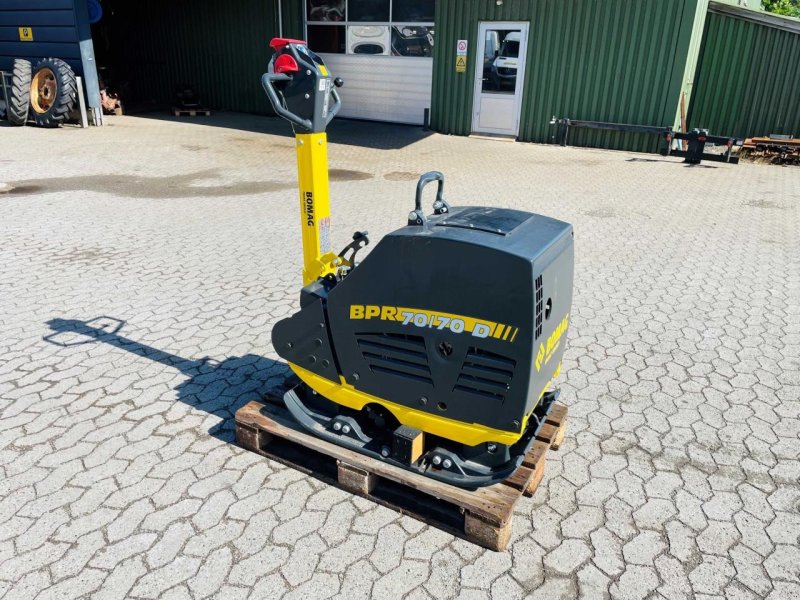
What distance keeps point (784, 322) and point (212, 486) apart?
17.8ft

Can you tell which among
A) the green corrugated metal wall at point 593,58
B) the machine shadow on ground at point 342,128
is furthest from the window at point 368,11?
the machine shadow on ground at point 342,128

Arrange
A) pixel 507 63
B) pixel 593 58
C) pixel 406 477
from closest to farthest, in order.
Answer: pixel 406 477
pixel 593 58
pixel 507 63

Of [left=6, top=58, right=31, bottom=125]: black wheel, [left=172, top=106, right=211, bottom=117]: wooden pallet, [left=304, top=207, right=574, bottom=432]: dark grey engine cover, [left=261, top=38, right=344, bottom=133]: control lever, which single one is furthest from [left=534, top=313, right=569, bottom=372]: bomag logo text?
[left=172, top=106, right=211, bottom=117]: wooden pallet

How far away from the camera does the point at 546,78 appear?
14953mm

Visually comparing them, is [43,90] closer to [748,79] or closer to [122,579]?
[122,579]

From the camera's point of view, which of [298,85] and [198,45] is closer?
[298,85]

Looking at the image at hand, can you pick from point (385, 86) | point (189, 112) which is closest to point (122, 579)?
point (385, 86)

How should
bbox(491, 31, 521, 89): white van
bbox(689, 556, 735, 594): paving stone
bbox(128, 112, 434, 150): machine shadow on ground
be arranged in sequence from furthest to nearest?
1. bbox(128, 112, 434, 150): machine shadow on ground
2. bbox(491, 31, 521, 89): white van
3. bbox(689, 556, 735, 594): paving stone

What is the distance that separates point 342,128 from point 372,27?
2897 millimetres

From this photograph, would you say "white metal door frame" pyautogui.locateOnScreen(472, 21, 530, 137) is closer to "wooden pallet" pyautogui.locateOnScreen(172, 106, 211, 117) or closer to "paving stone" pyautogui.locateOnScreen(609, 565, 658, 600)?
"wooden pallet" pyautogui.locateOnScreen(172, 106, 211, 117)

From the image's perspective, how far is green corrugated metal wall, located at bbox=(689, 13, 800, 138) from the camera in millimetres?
14641

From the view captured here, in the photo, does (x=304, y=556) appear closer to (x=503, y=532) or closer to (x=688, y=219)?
(x=503, y=532)

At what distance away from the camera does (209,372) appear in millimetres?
4770

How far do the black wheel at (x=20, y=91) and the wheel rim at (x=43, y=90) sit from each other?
0.20 m
